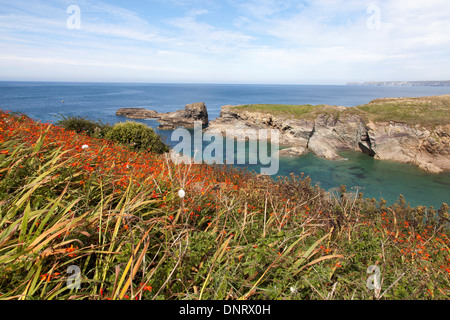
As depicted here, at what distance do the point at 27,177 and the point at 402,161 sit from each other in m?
36.0

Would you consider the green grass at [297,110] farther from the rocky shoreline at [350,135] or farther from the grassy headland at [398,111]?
the rocky shoreline at [350,135]

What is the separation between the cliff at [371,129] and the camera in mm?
29031

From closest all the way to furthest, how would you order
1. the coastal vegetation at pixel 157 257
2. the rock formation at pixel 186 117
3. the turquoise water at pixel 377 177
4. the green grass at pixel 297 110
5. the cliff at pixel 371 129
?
the coastal vegetation at pixel 157 257 → the turquoise water at pixel 377 177 → the cliff at pixel 371 129 → the green grass at pixel 297 110 → the rock formation at pixel 186 117

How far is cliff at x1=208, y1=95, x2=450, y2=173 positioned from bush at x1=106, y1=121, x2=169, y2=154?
21785 mm

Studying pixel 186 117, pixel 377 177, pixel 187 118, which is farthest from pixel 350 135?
pixel 186 117

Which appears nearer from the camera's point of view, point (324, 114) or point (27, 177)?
point (27, 177)

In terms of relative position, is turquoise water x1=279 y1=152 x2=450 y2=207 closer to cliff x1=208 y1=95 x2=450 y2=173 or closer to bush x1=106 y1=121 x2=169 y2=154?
cliff x1=208 y1=95 x2=450 y2=173

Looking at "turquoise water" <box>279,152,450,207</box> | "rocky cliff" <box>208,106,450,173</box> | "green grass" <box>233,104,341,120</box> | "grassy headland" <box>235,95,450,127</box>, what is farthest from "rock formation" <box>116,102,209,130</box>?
"turquoise water" <box>279,152,450,207</box>

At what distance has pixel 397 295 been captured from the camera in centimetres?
242

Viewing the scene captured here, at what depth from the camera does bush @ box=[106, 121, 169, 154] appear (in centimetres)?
1163

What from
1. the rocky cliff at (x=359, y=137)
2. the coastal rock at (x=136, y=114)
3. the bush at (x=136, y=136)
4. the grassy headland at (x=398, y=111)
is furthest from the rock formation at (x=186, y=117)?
the bush at (x=136, y=136)

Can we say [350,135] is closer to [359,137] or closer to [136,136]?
[359,137]
